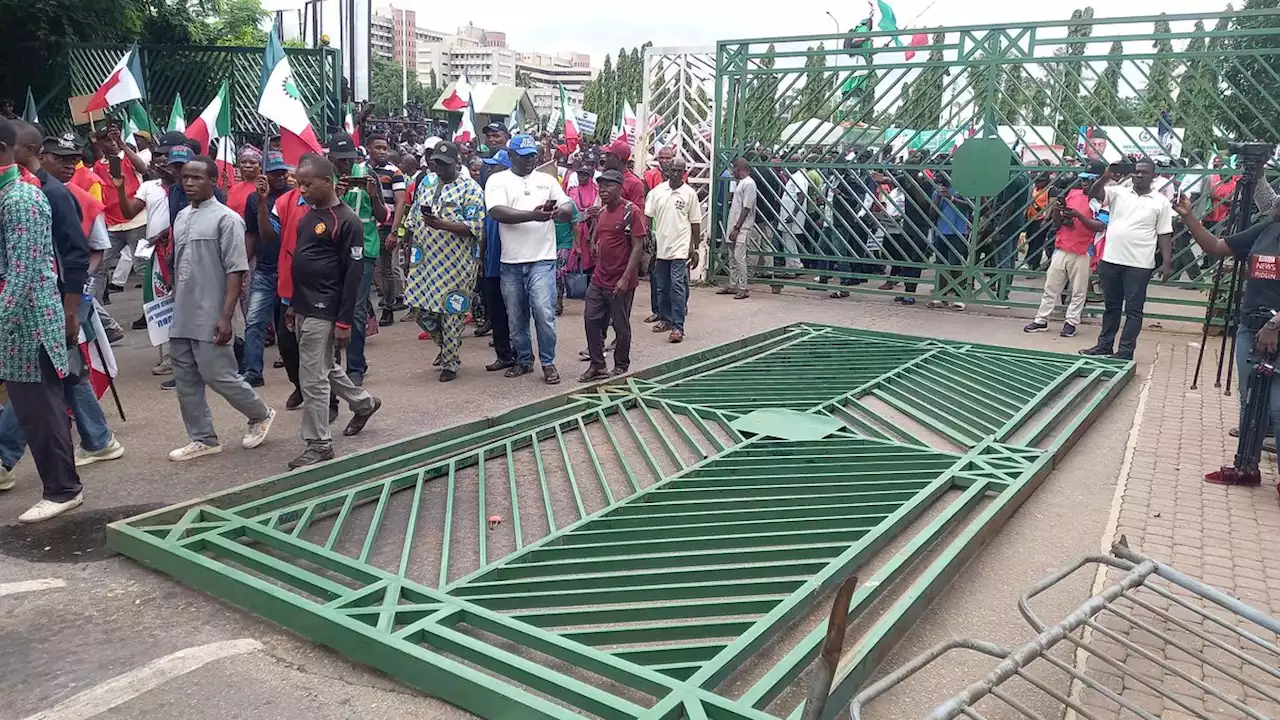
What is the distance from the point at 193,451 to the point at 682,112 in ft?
31.2

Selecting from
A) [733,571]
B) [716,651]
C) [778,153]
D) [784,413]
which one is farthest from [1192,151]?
[716,651]

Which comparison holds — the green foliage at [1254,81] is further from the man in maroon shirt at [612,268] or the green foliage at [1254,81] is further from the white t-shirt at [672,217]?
the man in maroon shirt at [612,268]

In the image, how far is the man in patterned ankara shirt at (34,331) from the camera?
402cm

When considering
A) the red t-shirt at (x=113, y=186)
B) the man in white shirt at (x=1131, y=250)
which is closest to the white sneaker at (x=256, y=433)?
the red t-shirt at (x=113, y=186)

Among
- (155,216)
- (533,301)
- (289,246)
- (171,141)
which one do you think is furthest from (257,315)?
(171,141)

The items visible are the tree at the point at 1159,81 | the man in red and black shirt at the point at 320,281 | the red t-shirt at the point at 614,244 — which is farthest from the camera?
the tree at the point at 1159,81

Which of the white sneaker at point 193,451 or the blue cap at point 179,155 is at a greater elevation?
the blue cap at point 179,155

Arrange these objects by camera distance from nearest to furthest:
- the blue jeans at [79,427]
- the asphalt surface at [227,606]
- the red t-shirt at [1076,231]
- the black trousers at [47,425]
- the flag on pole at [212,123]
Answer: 1. the asphalt surface at [227,606]
2. the black trousers at [47,425]
3. the blue jeans at [79,427]
4. the flag on pole at [212,123]
5. the red t-shirt at [1076,231]

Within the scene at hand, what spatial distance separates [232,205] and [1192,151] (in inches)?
372

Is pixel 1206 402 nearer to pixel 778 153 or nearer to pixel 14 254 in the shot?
pixel 778 153

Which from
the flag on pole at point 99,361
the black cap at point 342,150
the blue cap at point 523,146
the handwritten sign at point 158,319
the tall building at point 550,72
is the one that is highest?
the tall building at point 550,72

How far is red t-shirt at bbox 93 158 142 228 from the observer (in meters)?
8.52

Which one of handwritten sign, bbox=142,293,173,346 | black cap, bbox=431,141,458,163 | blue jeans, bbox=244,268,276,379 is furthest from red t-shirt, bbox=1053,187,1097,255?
handwritten sign, bbox=142,293,173,346

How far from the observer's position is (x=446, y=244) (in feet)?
22.9
